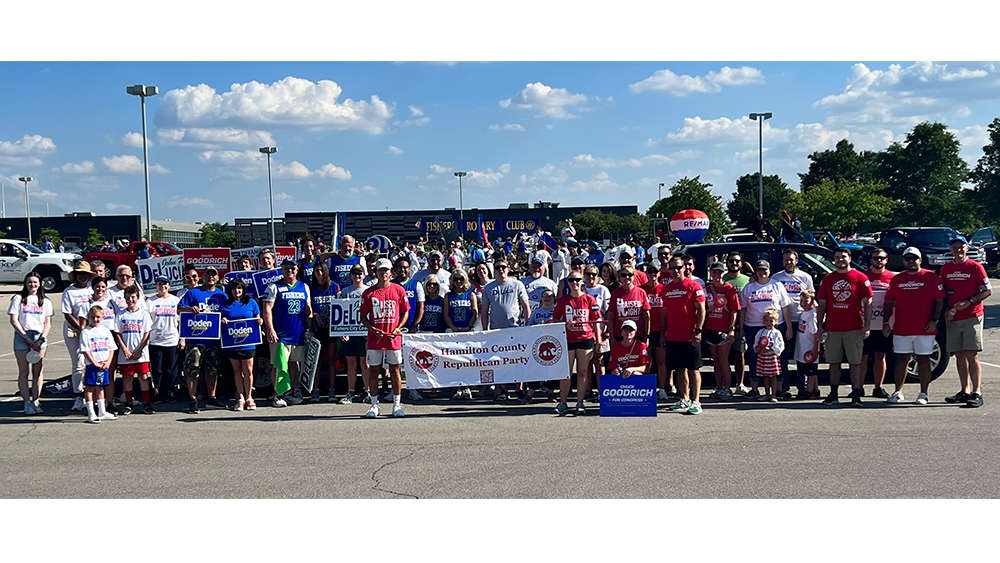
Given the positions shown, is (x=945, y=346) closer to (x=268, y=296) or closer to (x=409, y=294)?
(x=409, y=294)

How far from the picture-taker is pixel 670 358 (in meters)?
9.57

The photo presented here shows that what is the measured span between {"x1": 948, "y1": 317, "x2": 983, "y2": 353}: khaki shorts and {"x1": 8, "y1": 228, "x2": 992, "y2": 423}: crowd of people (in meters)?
0.02

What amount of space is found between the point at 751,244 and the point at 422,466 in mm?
6531

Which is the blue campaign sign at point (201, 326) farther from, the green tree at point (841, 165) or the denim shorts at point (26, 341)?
the green tree at point (841, 165)

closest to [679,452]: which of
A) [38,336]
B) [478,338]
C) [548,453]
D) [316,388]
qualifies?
[548,453]

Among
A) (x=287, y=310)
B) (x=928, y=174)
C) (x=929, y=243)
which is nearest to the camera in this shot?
(x=287, y=310)

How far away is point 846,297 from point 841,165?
91.7 meters

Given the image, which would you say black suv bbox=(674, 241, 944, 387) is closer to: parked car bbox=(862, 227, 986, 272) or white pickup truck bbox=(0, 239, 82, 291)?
parked car bbox=(862, 227, 986, 272)

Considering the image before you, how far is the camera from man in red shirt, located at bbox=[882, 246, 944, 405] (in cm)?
934

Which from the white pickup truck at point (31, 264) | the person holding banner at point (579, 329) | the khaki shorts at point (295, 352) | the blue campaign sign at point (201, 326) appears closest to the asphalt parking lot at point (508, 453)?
the person holding banner at point (579, 329)

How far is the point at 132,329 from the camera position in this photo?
31.4ft

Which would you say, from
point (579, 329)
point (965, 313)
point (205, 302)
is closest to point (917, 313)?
point (965, 313)

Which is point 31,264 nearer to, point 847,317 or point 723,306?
point 723,306

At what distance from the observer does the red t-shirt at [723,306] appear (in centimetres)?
988
